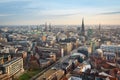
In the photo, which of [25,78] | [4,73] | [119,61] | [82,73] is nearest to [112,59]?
[119,61]

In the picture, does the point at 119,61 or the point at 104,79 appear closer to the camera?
the point at 104,79

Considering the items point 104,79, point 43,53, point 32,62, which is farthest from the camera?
point 43,53

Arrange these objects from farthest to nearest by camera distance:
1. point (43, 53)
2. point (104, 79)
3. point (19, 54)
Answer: point (43, 53)
point (19, 54)
point (104, 79)

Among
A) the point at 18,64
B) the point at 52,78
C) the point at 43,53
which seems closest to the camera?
the point at 52,78

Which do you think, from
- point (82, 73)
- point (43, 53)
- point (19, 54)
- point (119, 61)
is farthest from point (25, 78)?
point (119, 61)

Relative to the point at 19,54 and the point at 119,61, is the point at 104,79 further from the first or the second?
the point at 19,54

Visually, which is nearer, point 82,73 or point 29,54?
point 82,73

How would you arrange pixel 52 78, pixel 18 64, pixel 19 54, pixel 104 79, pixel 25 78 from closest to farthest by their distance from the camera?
pixel 104 79, pixel 52 78, pixel 25 78, pixel 18 64, pixel 19 54

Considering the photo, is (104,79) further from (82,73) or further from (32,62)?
(32,62)
